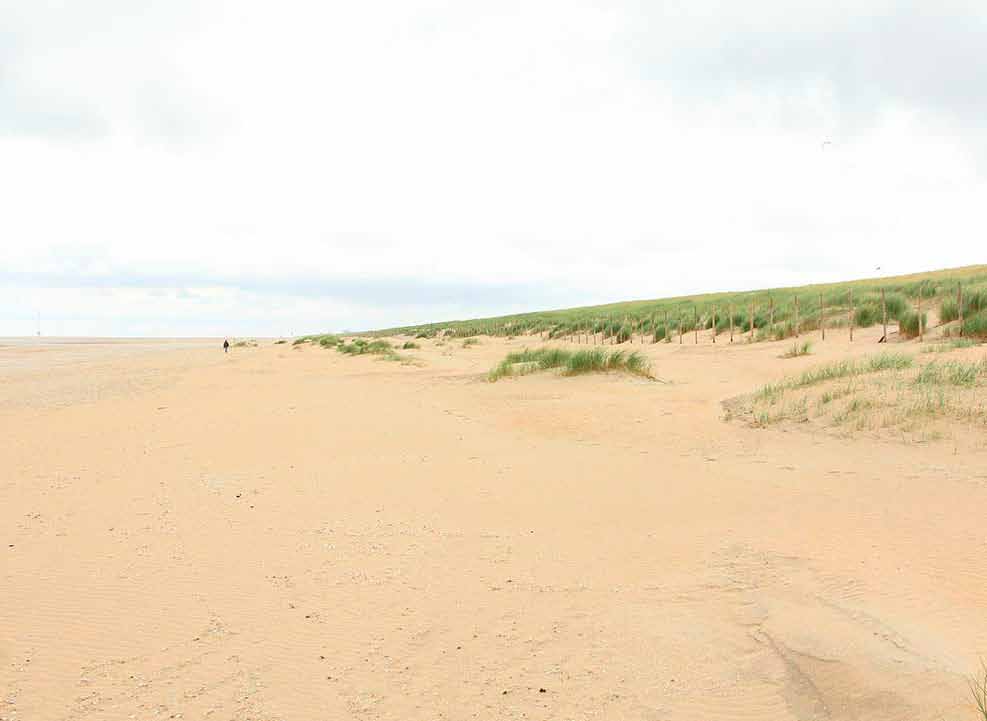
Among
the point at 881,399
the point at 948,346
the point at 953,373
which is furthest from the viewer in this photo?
the point at 948,346

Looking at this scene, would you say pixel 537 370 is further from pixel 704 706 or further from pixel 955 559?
pixel 704 706

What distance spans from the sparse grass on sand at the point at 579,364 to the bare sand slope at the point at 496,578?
569 cm

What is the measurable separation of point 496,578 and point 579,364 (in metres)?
10.5

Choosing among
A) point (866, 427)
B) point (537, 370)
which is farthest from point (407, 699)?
point (537, 370)

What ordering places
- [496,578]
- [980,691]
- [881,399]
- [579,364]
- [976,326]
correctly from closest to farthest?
[980,691] < [496,578] < [881,399] < [579,364] < [976,326]

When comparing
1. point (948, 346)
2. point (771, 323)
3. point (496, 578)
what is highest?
point (771, 323)

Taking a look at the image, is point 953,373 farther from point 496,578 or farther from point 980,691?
point 496,578

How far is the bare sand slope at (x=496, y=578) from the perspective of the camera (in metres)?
2.90

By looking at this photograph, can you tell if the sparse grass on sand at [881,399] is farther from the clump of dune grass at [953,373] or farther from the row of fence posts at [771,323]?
the row of fence posts at [771,323]

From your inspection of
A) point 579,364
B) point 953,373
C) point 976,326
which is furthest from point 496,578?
point 976,326

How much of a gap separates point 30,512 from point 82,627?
2.69 metres

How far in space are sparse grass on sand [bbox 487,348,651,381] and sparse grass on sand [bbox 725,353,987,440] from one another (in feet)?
14.1

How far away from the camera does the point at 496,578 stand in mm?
4145

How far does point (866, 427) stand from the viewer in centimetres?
736
